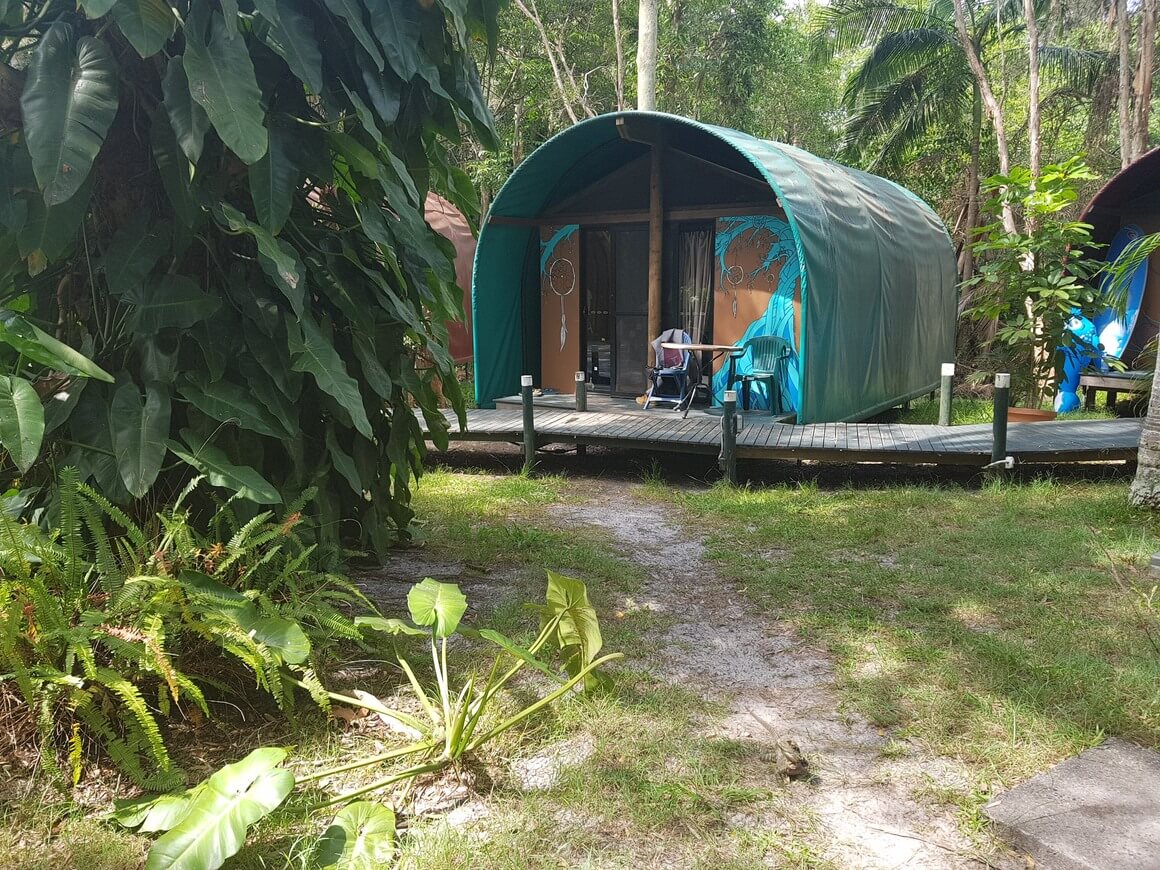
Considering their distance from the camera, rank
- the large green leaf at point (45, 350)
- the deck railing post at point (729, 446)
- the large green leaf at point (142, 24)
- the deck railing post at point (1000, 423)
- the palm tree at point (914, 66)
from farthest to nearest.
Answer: the palm tree at point (914, 66), the deck railing post at point (729, 446), the deck railing post at point (1000, 423), the large green leaf at point (142, 24), the large green leaf at point (45, 350)

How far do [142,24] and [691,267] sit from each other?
27.5 feet

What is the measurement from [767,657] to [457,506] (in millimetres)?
3371

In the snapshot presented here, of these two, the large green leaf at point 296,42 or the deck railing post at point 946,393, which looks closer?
the large green leaf at point 296,42

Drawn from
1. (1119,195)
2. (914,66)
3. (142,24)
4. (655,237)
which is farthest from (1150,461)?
(914,66)

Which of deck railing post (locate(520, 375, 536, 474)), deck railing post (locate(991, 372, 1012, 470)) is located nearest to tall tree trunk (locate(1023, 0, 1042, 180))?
deck railing post (locate(991, 372, 1012, 470))

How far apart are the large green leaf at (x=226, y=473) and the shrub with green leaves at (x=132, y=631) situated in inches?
4.2

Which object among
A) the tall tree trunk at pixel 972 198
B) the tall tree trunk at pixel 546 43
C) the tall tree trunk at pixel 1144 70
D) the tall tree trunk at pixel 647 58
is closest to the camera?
the tall tree trunk at pixel 1144 70

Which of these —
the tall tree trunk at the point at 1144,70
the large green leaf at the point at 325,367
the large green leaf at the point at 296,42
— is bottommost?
the large green leaf at the point at 325,367

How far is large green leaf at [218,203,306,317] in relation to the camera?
3.05 metres

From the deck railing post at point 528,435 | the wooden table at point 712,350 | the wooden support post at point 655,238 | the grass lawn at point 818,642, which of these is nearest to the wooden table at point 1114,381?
the grass lawn at point 818,642

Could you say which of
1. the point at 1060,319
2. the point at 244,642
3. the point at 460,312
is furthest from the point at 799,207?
the point at 244,642

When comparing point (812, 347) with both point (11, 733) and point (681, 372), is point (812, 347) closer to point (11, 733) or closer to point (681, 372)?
point (681, 372)

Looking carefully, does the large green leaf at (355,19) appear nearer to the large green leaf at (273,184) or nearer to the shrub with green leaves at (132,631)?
the large green leaf at (273,184)

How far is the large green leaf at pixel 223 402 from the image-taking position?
3.37 metres
